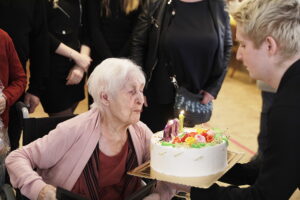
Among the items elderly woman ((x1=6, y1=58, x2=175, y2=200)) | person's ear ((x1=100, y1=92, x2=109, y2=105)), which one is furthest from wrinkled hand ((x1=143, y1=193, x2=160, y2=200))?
person's ear ((x1=100, y1=92, x2=109, y2=105))

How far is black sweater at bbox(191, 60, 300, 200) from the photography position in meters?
1.41

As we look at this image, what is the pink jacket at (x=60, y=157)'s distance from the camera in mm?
1854

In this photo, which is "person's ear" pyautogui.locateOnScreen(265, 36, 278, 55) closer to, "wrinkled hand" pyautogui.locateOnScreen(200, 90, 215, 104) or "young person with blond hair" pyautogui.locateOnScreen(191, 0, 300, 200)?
"young person with blond hair" pyautogui.locateOnScreen(191, 0, 300, 200)

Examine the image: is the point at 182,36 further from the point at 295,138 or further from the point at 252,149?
the point at 252,149

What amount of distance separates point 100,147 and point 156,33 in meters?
1.04

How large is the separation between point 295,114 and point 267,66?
0.20 meters

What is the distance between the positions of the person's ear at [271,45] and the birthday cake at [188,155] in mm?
450

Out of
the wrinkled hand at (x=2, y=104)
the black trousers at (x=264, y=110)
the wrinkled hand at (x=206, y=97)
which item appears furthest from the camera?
the black trousers at (x=264, y=110)

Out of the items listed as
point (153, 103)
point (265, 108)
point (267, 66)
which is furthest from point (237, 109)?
point (267, 66)

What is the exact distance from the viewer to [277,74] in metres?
1.52

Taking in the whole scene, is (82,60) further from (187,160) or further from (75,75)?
(187,160)

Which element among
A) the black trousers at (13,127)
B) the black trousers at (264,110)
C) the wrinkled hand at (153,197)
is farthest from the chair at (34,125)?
the black trousers at (264,110)

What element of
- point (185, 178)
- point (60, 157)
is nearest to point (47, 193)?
point (60, 157)

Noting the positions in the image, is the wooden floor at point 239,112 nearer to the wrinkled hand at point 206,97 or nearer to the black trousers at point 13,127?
the wrinkled hand at point 206,97
